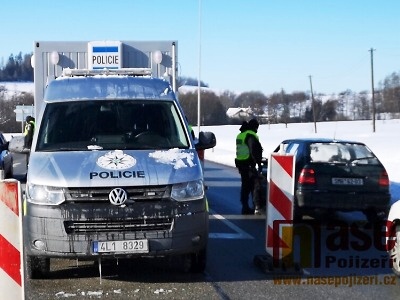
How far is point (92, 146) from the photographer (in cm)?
777

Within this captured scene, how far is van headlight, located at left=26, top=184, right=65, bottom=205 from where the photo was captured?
6.75 m

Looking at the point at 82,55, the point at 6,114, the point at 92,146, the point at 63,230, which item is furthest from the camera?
the point at 6,114

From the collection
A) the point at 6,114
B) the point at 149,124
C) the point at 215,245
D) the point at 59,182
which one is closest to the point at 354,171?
the point at 215,245

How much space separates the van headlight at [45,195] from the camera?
22.1ft

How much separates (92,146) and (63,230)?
1349 mm

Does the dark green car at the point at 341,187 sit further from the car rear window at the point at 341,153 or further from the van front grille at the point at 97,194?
the van front grille at the point at 97,194

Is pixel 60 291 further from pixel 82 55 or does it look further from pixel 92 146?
pixel 82 55

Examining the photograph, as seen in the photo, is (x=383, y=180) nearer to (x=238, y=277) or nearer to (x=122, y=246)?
(x=238, y=277)

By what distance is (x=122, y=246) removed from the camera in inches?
268

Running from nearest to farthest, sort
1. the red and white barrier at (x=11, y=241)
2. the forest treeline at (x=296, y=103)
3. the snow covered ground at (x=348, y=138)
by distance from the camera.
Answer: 1. the red and white barrier at (x=11, y=241)
2. the snow covered ground at (x=348, y=138)
3. the forest treeline at (x=296, y=103)

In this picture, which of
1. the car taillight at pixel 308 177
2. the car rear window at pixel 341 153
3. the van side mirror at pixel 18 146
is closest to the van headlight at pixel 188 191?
the van side mirror at pixel 18 146

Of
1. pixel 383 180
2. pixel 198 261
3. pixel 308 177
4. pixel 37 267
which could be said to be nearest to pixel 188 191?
pixel 198 261

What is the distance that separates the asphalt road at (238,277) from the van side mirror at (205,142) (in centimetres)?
146

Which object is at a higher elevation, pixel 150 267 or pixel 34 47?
pixel 34 47
